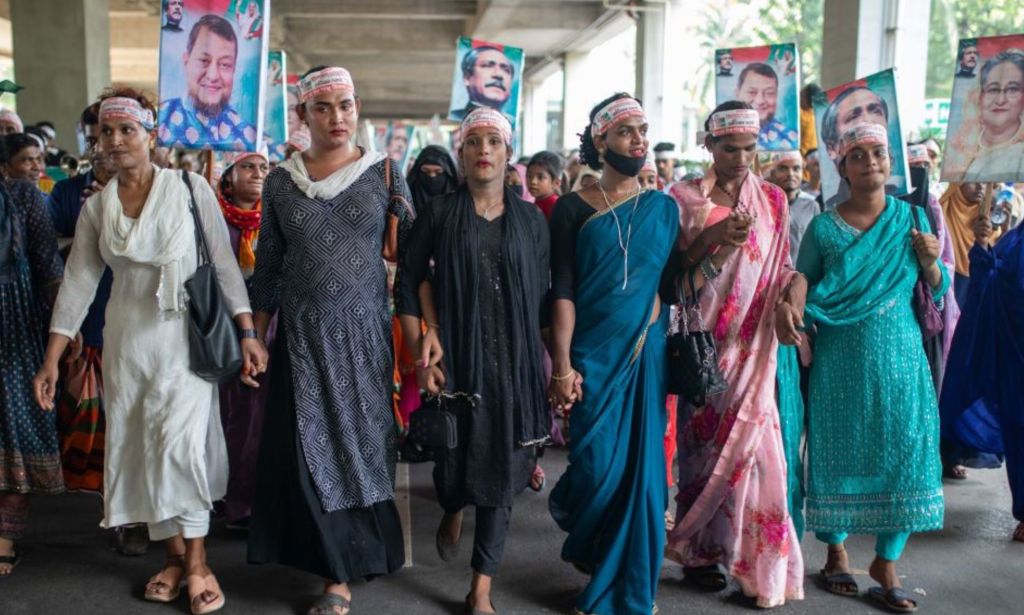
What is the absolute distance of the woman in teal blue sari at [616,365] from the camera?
3576 mm

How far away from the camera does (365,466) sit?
361cm

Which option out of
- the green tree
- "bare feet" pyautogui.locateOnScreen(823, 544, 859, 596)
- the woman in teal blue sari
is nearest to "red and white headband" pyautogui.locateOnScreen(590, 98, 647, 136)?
the woman in teal blue sari

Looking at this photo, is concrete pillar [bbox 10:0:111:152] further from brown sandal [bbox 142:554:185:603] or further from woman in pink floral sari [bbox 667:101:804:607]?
woman in pink floral sari [bbox 667:101:804:607]

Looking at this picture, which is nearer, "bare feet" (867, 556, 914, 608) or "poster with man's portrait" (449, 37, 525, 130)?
"bare feet" (867, 556, 914, 608)

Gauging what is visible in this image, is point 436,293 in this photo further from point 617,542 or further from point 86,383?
point 86,383

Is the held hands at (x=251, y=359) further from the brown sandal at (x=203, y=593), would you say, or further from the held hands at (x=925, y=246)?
the held hands at (x=925, y=246)

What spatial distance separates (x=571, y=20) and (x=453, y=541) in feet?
56.6

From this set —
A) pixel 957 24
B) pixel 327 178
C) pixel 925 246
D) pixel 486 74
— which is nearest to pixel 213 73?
pixel 327 178

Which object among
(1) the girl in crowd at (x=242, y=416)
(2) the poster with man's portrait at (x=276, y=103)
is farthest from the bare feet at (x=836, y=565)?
(2) the poster with man's portrait at (x=276, y=103)

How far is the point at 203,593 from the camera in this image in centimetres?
368

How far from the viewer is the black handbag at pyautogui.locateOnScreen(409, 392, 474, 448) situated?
139 inches

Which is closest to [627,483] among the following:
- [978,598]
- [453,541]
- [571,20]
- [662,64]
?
[453,541]

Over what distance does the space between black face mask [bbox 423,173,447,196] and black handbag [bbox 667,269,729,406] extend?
7.25 feet

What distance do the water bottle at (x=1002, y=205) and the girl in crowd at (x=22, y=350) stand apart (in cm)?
492
